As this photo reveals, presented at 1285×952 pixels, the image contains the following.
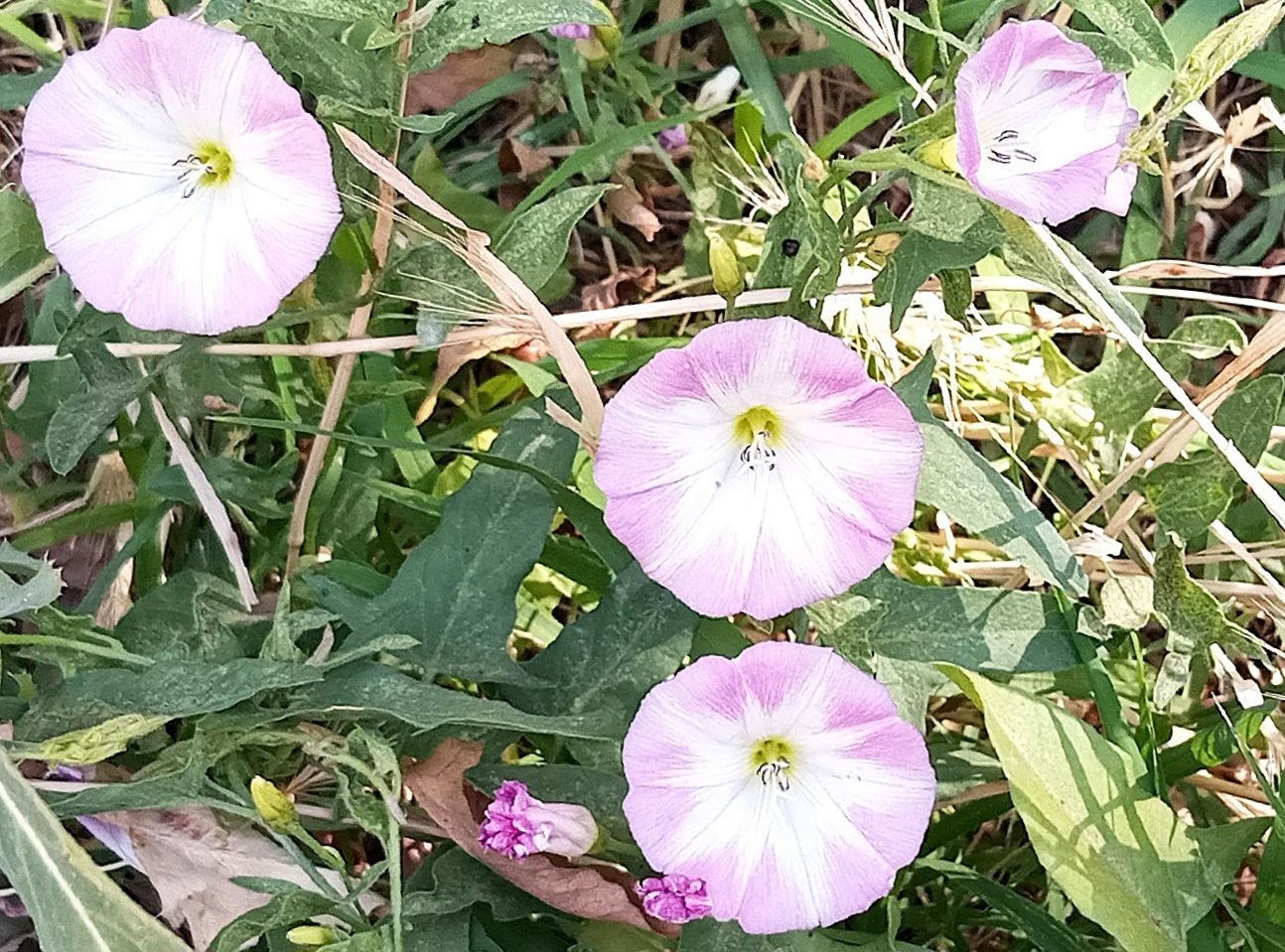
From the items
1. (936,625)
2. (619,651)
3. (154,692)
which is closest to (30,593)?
(154,692)

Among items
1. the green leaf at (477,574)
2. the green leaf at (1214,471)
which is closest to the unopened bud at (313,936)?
the green leaf at (477,574)

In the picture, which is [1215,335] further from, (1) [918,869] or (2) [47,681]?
(2) [47,681]

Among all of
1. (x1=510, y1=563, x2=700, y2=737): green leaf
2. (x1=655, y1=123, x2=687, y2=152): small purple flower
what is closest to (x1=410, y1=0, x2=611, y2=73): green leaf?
(x1=510, y1=563, x2=700, y2=737): green leaf

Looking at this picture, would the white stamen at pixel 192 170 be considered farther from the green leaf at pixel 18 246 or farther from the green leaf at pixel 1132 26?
the green leaf at pixel 1132 26

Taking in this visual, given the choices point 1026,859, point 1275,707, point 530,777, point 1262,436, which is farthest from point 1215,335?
point 530,777

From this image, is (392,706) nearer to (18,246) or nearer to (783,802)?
(783,802)
